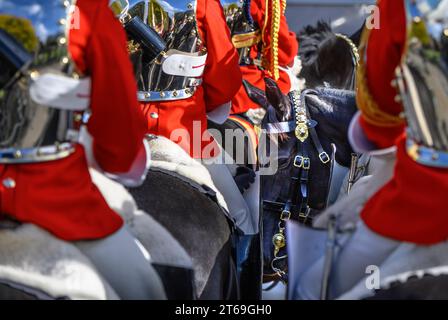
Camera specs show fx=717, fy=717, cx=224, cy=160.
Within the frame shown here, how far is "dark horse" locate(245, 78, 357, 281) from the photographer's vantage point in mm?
3439

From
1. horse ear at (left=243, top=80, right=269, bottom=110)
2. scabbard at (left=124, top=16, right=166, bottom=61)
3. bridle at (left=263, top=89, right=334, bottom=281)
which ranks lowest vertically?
bridle at (left=263, top=89, right=334, bottom=281)

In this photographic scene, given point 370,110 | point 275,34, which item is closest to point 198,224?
point 370,110

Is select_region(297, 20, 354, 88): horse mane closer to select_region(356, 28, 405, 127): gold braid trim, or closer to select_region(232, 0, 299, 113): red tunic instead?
select_region(232, 0, 299, 113): red tunic

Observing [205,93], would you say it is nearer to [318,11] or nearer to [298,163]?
[298,163]

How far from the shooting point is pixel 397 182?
5.99ft

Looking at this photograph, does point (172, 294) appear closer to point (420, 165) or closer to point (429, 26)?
point (420, 165)

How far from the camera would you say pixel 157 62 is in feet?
8.91

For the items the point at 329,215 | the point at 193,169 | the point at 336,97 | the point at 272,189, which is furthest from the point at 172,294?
the point at 336,97

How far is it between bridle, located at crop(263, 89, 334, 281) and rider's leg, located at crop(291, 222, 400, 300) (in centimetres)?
142

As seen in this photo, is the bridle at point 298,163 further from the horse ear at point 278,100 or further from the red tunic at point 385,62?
the red tunic at point 385,62

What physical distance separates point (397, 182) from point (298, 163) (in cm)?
163

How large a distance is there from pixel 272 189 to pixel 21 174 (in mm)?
1900

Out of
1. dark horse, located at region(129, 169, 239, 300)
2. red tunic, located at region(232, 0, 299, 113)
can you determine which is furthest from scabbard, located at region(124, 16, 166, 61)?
red tunic, located at region(232, 0, 299, 113)

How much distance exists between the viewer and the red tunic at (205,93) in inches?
110
